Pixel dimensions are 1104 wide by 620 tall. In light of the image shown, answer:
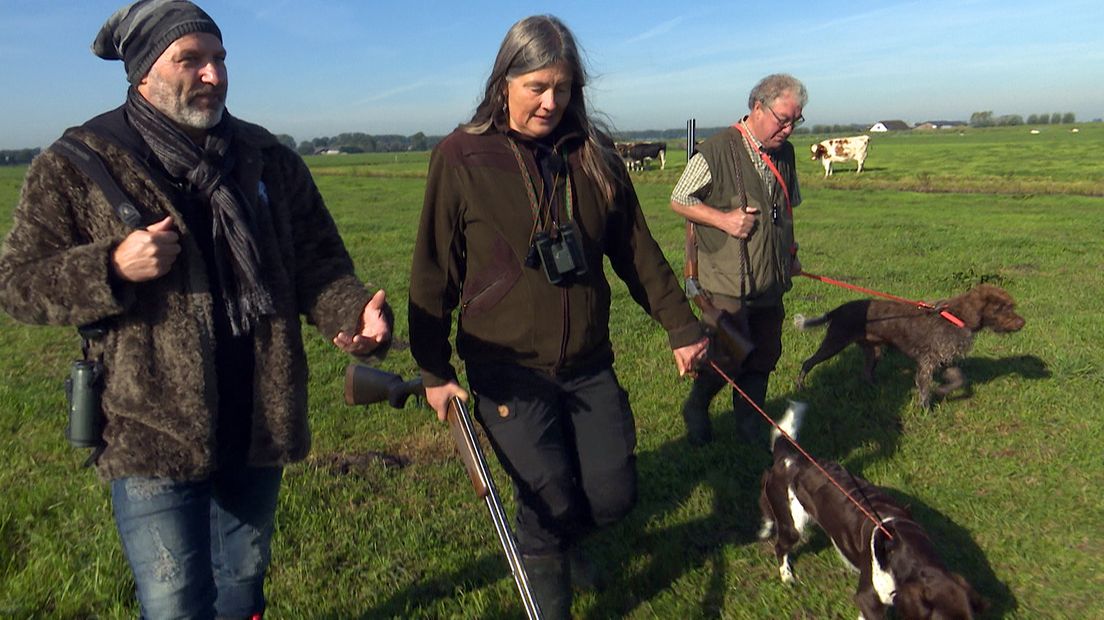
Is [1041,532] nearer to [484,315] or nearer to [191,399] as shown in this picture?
[484,315]

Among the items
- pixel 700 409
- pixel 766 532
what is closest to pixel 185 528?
pixel 766 532

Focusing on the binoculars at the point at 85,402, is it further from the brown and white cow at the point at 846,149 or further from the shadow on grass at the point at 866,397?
the brown and white cow at the point at 846,149

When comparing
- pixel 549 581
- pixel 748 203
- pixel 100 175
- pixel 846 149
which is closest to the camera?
pixel 100 175

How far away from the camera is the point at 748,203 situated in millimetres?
4707

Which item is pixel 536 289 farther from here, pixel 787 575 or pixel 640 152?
pixel 640 152

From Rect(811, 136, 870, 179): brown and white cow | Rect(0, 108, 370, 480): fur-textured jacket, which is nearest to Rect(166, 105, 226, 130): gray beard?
Rect(0, 108, 370, 480): fur-textured jacket

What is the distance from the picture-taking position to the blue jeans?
2.29 metres

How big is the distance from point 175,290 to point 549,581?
5.77 feet

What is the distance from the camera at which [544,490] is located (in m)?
2.99

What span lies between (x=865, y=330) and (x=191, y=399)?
569 cm

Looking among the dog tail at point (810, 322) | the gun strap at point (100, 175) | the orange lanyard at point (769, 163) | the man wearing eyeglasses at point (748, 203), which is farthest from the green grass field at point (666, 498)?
the gun strap at point (100, 175)

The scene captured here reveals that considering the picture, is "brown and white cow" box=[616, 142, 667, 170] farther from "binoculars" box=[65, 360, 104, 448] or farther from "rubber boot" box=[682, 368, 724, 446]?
"binoculars" box=[65, 360, 104, 448]

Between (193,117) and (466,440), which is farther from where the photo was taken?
(466,440)

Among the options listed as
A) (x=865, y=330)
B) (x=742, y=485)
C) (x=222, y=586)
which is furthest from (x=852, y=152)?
(x=222, y=586)
